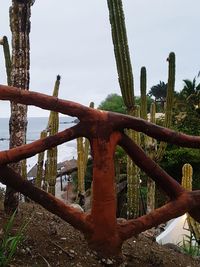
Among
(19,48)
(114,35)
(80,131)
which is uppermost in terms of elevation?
(114,35)

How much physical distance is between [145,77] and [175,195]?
557 cm

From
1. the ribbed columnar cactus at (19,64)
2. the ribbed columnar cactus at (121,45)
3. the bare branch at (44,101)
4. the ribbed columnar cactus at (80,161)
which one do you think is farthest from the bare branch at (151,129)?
the ribbed columnar cactus at (80,161)

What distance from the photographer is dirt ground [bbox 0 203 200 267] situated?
3006mm

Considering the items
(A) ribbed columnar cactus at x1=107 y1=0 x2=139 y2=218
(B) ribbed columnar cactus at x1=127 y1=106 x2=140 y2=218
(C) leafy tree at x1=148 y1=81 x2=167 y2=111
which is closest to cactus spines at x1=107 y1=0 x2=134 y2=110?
(A) ribbed columnar cactus at x1=107 y1=0 x2=139 y2=218

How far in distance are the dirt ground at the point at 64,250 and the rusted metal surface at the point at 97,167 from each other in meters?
0.23

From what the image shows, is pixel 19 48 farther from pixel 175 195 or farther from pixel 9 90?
pixel 175 195

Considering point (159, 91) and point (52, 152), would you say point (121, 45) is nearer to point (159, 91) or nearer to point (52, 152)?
point (52, 152)

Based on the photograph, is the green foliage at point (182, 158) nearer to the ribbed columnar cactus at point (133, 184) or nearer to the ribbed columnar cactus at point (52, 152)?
the ribbed columnar cactus at point (133, 184)

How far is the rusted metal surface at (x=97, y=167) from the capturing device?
2842mm

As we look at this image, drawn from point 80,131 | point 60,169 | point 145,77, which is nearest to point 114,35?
point 145,77

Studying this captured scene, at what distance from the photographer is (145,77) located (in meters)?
8.41

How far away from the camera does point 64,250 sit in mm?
3207

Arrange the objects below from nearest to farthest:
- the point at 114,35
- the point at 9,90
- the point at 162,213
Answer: the point at 9,90 < the point at 162,213 < the point at 114,35

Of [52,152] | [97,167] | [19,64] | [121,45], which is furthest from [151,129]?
[52,152]
